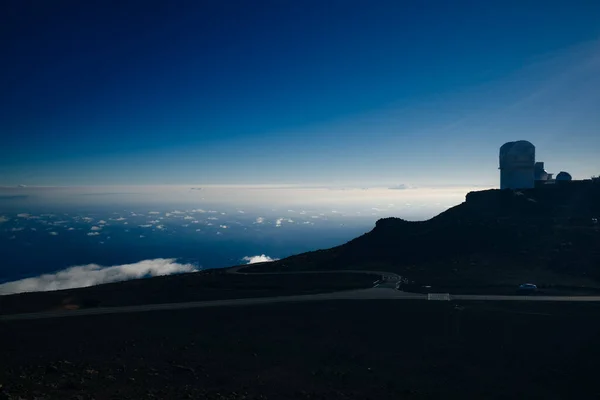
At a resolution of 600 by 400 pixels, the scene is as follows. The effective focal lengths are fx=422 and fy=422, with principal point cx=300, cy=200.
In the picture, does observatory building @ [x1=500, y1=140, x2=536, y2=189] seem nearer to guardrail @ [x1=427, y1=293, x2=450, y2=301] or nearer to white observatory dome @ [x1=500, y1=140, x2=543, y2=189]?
white observatory dome @ [x1=500, y1=140, x2=543, y2=189]

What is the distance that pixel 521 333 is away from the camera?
27.4m

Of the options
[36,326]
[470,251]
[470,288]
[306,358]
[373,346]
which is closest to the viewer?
[306,358]

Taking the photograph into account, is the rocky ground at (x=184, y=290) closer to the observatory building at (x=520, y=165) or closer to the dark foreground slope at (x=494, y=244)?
the dark foreground slope at (x=494, y=244)

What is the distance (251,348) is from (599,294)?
28.4m

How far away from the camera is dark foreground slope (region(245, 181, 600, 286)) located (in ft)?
142

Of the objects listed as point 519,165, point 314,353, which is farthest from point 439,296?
point 519,165

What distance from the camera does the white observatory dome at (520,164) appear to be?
69.4 m

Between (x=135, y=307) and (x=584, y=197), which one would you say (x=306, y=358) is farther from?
(x=584, y=197)

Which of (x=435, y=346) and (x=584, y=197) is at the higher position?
(x=584, y=197)

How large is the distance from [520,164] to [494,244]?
2378 centimetres

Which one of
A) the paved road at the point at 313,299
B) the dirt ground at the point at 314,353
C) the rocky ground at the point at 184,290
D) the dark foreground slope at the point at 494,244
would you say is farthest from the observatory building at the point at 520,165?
the dirt ground at the point at 314,353

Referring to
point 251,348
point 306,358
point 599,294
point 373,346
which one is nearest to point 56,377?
point 251,348

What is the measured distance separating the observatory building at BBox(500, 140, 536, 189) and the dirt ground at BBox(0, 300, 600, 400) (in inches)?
1715

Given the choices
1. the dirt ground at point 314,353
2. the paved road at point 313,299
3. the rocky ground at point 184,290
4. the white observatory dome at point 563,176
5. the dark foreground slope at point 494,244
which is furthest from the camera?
the white observatory dome at point 563,176
